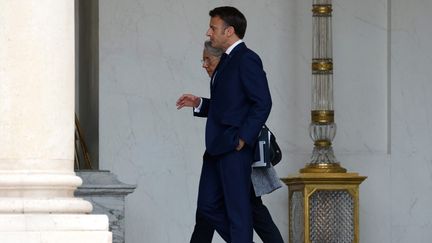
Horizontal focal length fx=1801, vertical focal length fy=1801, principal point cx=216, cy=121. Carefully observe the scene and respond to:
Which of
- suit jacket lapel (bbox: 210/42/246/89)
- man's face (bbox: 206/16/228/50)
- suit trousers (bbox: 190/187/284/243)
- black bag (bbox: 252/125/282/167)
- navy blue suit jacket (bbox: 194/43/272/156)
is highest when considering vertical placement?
man's face (bbox: 206/16/228/50)

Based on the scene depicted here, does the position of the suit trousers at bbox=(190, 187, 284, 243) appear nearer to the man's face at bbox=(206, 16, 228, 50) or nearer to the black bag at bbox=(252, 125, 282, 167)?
Answer: the black bag at bbox=(252, 125, 282, 167)

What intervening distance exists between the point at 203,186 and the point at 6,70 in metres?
2.02

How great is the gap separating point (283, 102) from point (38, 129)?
185 inches

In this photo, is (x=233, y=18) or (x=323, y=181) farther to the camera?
(x=323, y=181)

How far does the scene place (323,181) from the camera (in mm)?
12273

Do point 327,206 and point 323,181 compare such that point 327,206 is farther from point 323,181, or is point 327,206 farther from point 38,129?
point 38,129

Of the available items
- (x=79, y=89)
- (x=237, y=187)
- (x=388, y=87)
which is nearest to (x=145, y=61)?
(x=79, y=89)

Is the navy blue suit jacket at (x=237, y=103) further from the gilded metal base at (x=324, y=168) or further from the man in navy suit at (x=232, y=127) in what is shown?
the gilded metal base at (x=324, y=168)

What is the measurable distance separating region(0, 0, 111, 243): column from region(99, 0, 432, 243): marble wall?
12.9 ft

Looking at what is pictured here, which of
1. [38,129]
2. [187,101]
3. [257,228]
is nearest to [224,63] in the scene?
[187,101]

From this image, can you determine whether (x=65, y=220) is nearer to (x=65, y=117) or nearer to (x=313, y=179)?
(x=65, y=117)

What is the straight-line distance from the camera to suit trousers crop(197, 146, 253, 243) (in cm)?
1032

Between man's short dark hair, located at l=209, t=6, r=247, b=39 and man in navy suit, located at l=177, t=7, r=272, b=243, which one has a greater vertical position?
man's short dark hair, located at l=209, t=6, r=247, b=39

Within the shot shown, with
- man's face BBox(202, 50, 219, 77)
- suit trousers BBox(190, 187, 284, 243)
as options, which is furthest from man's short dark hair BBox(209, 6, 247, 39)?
suit trousers BBox(190, 187, 284, 243)
